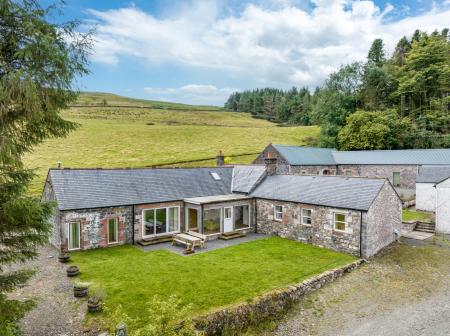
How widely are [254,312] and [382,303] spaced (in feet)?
17.3

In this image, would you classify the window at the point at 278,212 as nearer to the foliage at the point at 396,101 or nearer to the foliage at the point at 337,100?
the foliage at the point at 396,101

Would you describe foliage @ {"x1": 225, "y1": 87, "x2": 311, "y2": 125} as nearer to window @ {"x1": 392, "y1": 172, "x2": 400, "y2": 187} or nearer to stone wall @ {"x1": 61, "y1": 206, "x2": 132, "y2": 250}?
window @ {"x1": 392, "y1": 172, "x2": 400, "y2": 187}

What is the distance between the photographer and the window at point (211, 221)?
19719 millimetres

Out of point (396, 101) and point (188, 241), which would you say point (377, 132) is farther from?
point (188, 241)

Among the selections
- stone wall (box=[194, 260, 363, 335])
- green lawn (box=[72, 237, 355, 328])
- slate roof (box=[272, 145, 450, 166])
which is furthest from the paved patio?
slate roof (box=[272, 145, 450, 166])

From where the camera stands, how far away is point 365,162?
37.4m

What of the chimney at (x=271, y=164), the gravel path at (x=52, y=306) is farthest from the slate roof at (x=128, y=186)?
the gravel path at (x=52, y=306)

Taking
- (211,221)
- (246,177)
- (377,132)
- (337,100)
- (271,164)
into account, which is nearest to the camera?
(211,221)

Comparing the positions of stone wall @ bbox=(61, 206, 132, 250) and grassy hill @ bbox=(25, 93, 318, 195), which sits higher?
grassy hill @ bbox=(25, 93, 318, 195)

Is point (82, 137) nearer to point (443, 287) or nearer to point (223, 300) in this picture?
point (223, 300)

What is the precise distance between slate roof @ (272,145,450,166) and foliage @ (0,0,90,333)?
100 ft

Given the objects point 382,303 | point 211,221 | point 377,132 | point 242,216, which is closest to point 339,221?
point 382,303

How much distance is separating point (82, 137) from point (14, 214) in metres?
56.1

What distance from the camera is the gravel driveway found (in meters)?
10.5
